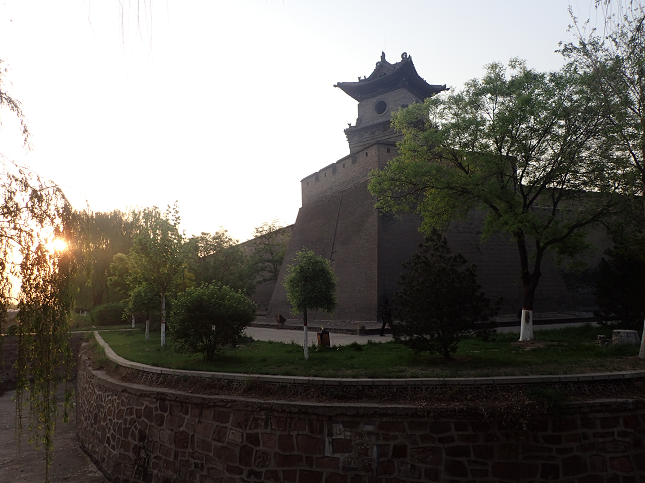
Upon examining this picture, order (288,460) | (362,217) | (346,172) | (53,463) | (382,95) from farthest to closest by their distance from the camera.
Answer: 1. (382,95)
2. (346,172)
3. (362,217)
4. (53,463)
5. (288,460)

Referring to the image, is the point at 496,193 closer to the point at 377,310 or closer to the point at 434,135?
the point at 434,135

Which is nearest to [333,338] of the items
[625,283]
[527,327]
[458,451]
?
[527,327]

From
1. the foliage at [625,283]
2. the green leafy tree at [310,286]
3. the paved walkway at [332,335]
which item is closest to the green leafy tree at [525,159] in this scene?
the foliage at [625,283]

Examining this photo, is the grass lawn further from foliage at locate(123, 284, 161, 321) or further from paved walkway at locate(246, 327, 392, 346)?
foliage at locate(123, 284, 161, 321)

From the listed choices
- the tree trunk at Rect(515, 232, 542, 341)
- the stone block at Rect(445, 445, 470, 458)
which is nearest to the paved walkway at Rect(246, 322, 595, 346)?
the tree trunk at Rect(515, 232, 542, 341)

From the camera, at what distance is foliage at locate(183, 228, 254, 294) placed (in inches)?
922

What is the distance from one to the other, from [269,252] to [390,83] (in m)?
14.1

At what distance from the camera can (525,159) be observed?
37.2ft

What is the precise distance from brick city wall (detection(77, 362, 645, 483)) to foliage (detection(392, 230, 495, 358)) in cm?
220

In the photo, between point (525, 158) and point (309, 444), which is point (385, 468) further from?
point (525, 158)

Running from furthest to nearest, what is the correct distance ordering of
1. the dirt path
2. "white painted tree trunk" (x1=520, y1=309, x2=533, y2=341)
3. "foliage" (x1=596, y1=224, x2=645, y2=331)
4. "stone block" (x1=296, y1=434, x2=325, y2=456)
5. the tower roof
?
the tower roof
"white painted tree trunk" (x1=520, y1=309, x2=533, y2=341)
"foliage" (x1=596, y1=224, x2=645, y2=331)
the dirt path
"stone block" (x1=296, y1=434, x2=325, y2=456)

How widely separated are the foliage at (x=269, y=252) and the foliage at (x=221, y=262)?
144cm

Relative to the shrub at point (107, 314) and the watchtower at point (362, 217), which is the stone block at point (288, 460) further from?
the shrub at point (107, 314)

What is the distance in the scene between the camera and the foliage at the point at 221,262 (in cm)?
2342
